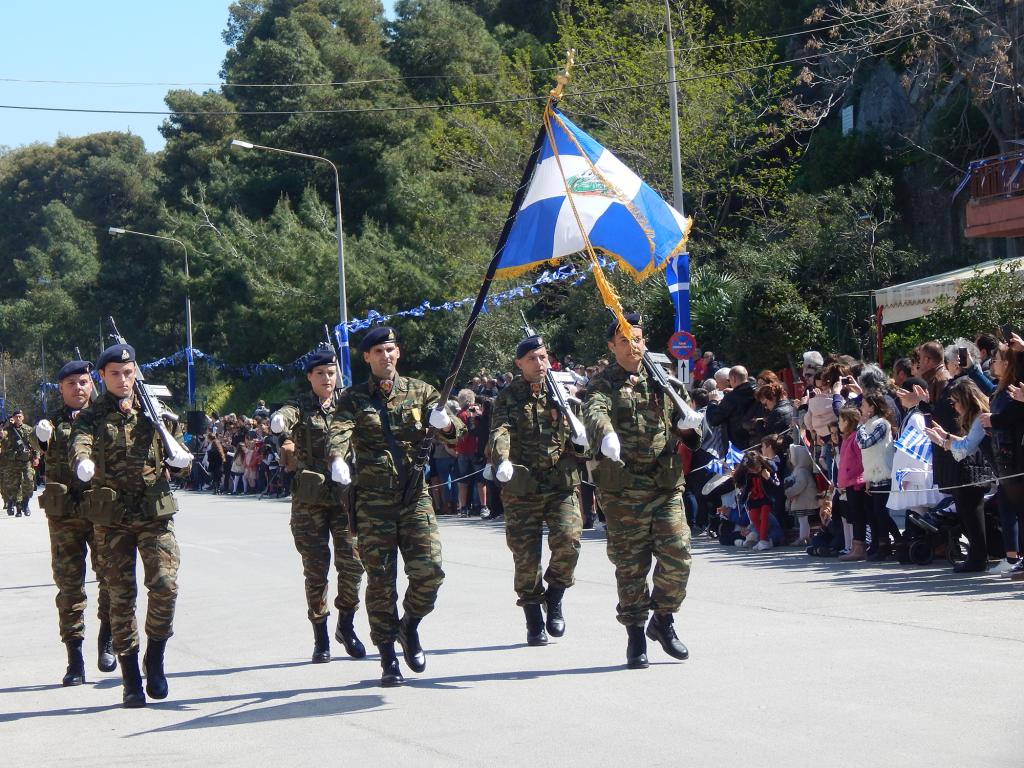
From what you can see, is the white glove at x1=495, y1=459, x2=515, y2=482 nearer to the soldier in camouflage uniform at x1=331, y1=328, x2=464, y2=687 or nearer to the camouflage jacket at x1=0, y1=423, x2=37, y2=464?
the soldier in camouflage uniform at x1=331, y1=328, x2=464, y2=687

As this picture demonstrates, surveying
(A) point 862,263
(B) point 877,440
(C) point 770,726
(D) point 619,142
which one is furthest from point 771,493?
(D) point 619,142

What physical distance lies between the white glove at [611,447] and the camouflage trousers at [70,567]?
135 inches

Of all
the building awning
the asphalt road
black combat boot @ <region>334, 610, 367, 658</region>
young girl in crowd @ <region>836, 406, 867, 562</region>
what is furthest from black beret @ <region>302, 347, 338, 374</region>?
the building awning

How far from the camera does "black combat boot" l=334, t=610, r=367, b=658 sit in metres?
9.05

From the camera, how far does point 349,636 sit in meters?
9.05

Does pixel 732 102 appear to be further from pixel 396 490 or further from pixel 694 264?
pixel 396 490

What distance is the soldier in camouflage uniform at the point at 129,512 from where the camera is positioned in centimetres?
786

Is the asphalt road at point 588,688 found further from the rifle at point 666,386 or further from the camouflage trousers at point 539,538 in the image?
the rifle at point 666,386

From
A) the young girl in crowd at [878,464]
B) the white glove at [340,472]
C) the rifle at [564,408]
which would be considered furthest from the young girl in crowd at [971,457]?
the white glove at [340,472]

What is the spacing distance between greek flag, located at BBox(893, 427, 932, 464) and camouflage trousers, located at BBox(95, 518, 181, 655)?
7017mm

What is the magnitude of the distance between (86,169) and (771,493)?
264 ft

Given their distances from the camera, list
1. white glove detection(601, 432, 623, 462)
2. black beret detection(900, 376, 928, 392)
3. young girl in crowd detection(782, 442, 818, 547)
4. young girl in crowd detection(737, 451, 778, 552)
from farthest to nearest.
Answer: young girl in crowd detection(737, 451, 778, 552)
young girl in crowd detection(782, 442, 818, 547)
black beret detection(900, 376, 928, 392)
white glove detection(601, 432, 623, 462)

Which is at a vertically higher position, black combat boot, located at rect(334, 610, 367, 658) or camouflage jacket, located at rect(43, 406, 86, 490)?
camouflage jacket, located at rect(43, 406, 86, 490)

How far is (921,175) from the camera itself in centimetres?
3262
